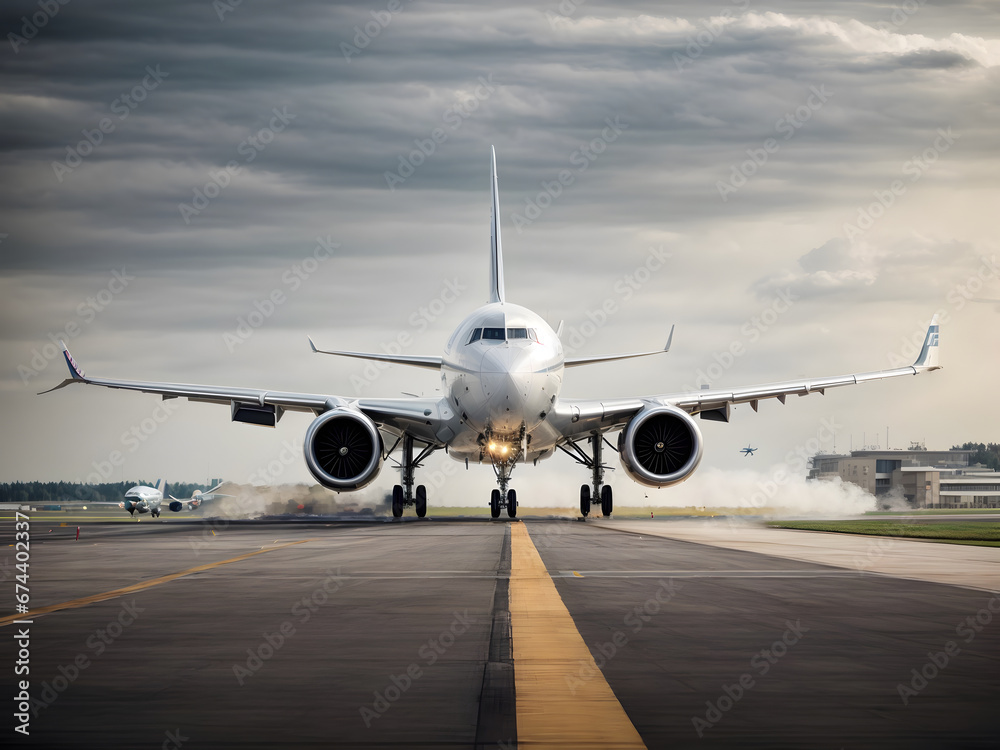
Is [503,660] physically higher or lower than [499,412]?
lower

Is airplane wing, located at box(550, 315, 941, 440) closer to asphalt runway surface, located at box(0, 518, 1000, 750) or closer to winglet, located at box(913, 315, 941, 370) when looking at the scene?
winglet, located at box(913, 315, 941, 370)

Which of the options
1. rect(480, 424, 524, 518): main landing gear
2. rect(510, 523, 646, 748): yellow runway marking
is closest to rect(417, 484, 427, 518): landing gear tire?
rect(480, 424, 524, 518): main landing gear

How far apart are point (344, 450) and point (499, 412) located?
5625mm

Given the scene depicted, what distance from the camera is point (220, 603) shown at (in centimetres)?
1085

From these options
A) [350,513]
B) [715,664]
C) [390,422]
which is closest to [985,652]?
[715,664]

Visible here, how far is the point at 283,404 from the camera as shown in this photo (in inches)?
1427

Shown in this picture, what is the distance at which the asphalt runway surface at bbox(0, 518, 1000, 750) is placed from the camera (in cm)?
523

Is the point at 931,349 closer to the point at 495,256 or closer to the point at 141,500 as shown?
the point at 495,256

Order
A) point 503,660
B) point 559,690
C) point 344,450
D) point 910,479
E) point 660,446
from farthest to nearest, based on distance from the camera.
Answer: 1. point 910,479
2. point 660,446
3. point 344,450
4. point 503,660
5. point 559,690

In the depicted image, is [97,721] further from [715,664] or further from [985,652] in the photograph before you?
[985,652]

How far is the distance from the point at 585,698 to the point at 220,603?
6025 millimetres

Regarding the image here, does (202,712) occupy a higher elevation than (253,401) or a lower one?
lower

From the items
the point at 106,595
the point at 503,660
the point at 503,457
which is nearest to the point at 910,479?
the point at 503,457

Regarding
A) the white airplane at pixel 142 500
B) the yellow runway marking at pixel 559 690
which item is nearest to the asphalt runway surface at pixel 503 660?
the yellow runway marking at pixel 559 690
